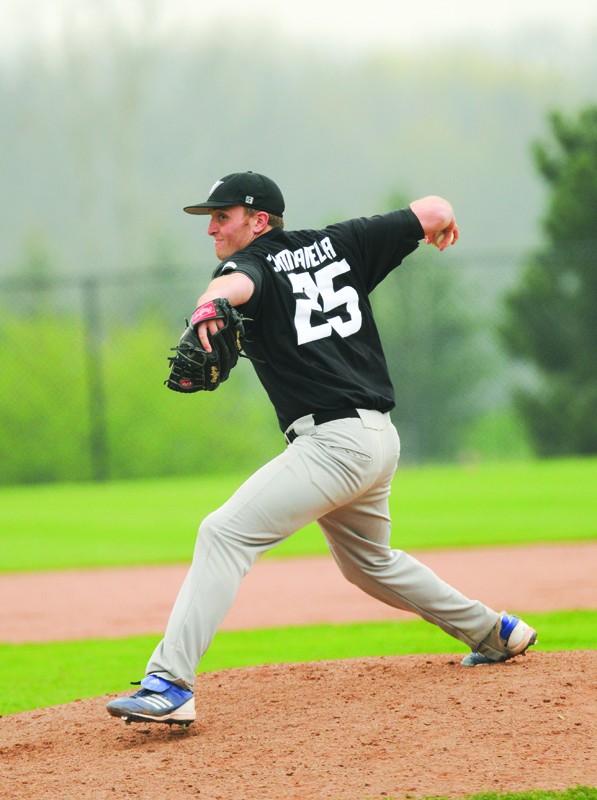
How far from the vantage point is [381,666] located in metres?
4.98

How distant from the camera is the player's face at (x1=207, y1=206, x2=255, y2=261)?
14.5ft

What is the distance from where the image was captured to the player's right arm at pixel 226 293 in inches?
155

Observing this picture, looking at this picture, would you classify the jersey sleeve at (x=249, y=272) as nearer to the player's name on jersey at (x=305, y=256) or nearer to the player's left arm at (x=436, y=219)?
the player's name on jersey at (x=305, y=256)

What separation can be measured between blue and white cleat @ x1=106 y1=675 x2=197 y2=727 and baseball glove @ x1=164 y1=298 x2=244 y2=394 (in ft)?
3.31

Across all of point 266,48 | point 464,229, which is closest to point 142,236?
point 464,229

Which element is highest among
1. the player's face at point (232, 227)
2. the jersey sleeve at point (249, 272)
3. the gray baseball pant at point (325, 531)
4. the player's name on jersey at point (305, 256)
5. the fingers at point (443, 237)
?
the player's face at point (232, 227)

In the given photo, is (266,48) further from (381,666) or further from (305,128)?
(381,666)

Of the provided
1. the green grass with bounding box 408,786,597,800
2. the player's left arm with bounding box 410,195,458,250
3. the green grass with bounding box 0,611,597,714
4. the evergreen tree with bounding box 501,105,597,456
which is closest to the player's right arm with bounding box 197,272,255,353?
the player's left arm with bounding box 410,195,458,250

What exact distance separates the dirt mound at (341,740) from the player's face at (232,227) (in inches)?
68.9

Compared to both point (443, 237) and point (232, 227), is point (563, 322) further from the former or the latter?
point (232, 227)

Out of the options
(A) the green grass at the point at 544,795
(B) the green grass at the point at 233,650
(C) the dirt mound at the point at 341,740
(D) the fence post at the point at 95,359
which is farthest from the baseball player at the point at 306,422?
(D) the fence post at the point at 95,359

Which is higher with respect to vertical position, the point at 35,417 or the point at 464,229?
the point at 464,229

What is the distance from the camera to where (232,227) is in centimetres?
444

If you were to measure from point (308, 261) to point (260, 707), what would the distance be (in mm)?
1698
